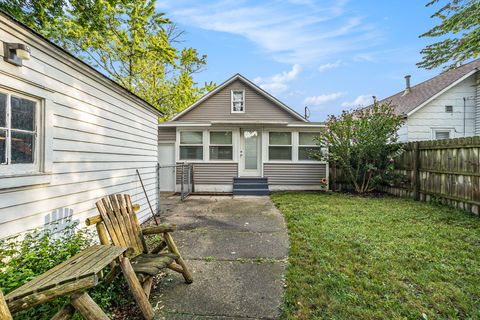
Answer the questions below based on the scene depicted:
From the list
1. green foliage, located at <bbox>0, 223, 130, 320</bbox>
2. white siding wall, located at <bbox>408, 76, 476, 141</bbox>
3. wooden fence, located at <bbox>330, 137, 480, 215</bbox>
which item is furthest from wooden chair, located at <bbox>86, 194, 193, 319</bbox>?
white siding wall, located at <bbox>408, 76, 476, 141</bbox>

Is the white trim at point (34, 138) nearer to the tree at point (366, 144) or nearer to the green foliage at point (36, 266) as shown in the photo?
the green foliage at point (36, 266)

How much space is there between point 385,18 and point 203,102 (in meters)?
7.93

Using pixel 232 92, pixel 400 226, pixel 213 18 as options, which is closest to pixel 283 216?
pixel 400 226

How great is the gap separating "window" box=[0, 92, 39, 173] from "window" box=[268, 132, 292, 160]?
830 cm

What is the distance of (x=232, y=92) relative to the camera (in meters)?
11.1

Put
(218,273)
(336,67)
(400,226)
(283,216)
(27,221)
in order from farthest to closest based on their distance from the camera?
(336,67)
(283,216)
(400,226)
(218,273)
(27,221)

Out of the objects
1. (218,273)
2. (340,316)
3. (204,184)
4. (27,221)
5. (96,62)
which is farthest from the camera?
(96,62)

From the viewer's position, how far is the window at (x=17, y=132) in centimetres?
230

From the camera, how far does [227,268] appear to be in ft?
10.3

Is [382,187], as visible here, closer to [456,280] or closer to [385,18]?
[385,18]

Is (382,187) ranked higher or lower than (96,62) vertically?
lower

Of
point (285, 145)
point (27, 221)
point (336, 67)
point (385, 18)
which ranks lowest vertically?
point (27, 221)

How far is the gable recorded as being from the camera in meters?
10.9

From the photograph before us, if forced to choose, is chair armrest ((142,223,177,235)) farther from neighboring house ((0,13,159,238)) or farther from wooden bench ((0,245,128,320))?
neighboring house ((0,13,159,238))
